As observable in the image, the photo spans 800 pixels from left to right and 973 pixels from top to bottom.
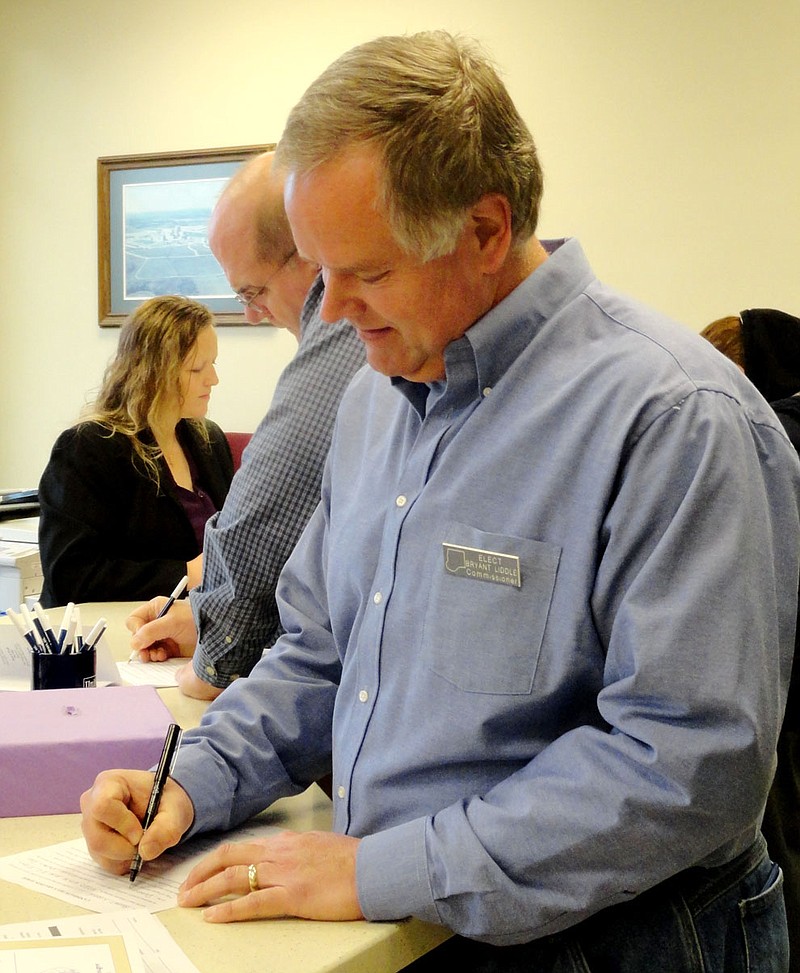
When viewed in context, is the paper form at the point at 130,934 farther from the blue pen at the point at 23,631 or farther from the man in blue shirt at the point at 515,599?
the blue pen at the point at 23,631

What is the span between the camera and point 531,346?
1117 millimetres

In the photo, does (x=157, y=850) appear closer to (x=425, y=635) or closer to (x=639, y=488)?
(x=425, y=635)

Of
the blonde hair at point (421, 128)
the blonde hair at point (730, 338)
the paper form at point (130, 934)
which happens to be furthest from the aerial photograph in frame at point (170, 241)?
the paper form at point (130, 934)

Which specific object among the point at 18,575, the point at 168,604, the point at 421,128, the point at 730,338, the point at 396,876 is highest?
the point at 421,128

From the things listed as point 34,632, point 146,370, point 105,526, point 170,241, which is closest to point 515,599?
point 34,632

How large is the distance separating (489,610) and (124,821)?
1.42 feet

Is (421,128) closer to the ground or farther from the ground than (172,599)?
farther from the ground

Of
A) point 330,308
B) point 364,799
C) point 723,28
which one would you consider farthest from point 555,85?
point 364,799

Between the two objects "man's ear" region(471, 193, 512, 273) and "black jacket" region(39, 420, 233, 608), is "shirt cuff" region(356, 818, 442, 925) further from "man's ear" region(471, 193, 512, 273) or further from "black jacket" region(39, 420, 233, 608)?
"black jacket" region(39, 420, 233, 608)

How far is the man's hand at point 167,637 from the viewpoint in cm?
190

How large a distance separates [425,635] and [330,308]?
0.35 m

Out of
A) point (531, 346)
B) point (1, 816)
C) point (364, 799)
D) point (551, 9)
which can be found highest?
point (551, 9)

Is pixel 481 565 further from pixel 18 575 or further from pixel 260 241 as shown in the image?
pixel 18 575

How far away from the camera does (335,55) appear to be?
13.1 ft
